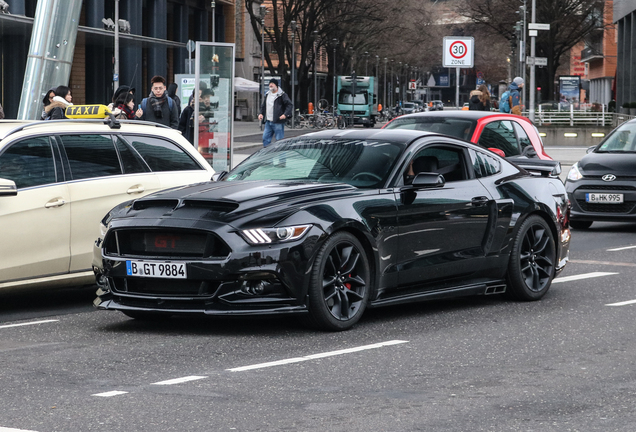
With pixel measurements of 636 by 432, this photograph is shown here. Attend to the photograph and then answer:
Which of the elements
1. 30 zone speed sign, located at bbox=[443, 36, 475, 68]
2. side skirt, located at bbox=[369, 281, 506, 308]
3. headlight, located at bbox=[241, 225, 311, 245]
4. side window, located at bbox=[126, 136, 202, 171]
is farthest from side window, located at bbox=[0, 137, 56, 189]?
30 zone speed sign, located at bbox=[443, 36, 475, 68]

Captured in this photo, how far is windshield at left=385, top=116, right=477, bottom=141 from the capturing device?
14.4 meters

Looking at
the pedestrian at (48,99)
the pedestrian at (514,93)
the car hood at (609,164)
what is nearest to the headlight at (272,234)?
the pedestrian at (48,99)

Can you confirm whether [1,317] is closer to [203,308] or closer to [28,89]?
[203,308]

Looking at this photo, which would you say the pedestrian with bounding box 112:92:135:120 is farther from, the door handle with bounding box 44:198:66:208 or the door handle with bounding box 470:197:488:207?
the door handle with bounding box 470:197:488:207

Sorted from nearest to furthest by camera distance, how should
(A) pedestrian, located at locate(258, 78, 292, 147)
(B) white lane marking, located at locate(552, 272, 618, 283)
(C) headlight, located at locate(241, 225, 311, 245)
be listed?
(C) headlight, located at locate(241, 225, 311, 245) < (B) white lane marking, located at locate(552, 272, 618, 283) < (A) pedestrian, located at locate(258, 78, 292, 147)

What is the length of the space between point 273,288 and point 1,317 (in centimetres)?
242

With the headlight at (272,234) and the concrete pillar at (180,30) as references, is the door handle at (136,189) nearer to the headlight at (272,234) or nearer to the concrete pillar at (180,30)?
the headlight at (272,234)

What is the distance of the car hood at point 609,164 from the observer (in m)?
15.2

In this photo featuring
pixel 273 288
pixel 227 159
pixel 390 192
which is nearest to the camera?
pixel 273 288

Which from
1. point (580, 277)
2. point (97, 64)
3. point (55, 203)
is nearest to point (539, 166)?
point (580, 277)

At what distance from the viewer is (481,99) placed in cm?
2325

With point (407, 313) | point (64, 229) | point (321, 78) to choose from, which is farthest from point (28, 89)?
point (321, 78)

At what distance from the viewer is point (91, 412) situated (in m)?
5.33

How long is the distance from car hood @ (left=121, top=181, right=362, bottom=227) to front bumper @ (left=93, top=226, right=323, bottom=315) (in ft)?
0.65
